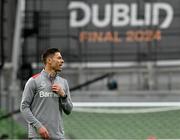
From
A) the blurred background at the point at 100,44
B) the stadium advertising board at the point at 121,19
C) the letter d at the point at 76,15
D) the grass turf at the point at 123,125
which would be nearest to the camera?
the grass turf at the point at 123,125

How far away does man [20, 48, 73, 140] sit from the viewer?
5496 mm

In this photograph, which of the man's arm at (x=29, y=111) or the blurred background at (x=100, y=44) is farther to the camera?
the blurred background at (x=100, y=44)

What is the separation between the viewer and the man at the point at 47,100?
5496mm


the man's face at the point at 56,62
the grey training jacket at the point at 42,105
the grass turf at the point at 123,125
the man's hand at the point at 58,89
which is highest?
the man's face at the point at 56,62

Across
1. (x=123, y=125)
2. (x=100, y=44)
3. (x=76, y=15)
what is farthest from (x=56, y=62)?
(x=76, y=15)

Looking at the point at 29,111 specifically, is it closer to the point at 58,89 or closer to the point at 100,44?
the point at 58,89

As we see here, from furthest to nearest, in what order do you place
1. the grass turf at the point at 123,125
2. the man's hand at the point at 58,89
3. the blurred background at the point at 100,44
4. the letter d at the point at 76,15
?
the letter d at the point at 76,15 < the blurred background at the point at 100,44 < the grass turf at the point at 123,125 < the man's hand at the point at 58,89

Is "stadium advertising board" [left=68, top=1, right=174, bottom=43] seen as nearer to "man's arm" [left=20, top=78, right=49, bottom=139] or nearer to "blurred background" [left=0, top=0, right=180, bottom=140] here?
"blurred background" [left=0, top=0, right=180, bottom=140]

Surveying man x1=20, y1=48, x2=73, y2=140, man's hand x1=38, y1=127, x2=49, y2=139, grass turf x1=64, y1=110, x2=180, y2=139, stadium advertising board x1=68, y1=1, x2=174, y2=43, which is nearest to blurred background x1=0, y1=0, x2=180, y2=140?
stadium advertising board x1=68, y1=1, x2=174, y2=43

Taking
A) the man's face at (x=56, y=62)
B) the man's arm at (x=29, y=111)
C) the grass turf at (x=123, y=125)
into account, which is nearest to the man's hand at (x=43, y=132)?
the man's arm at (x=29, y=111)

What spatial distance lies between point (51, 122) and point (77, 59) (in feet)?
20.8

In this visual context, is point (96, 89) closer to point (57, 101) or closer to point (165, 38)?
point (165, 38)

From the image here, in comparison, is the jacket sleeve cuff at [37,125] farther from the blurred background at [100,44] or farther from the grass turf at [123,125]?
the blurred background at [100,44]

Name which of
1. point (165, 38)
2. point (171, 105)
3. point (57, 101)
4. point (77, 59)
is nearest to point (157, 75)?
point (165, 38)
